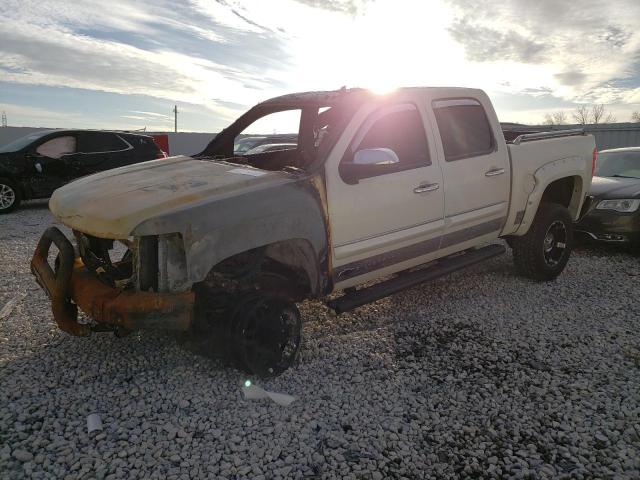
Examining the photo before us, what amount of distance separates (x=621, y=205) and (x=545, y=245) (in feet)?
6.55

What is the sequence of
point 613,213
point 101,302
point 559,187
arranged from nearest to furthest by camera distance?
1. point 101,302
2. point 559,187
3. point 613,213

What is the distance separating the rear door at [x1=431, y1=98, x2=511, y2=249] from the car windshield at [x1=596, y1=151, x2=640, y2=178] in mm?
4002

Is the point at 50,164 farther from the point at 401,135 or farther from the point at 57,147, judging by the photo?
the point at 401,135

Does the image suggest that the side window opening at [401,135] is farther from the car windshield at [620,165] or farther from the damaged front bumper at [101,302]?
the car windshield at [620,165]

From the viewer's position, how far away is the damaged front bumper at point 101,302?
2.84 metres

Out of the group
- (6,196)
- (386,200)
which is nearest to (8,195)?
(6,196)

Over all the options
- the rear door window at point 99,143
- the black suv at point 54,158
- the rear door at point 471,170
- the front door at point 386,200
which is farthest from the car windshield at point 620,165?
the rear door window at point 99,143

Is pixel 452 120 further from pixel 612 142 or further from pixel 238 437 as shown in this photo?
pixel 612 142

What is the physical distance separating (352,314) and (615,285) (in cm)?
320

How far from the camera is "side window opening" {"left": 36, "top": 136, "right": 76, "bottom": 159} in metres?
9.92

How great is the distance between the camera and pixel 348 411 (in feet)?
9.81

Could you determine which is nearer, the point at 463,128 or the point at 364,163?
the point at 364,163

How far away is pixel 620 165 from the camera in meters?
7.84

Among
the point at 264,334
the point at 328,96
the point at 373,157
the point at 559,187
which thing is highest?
the point at 328,96
